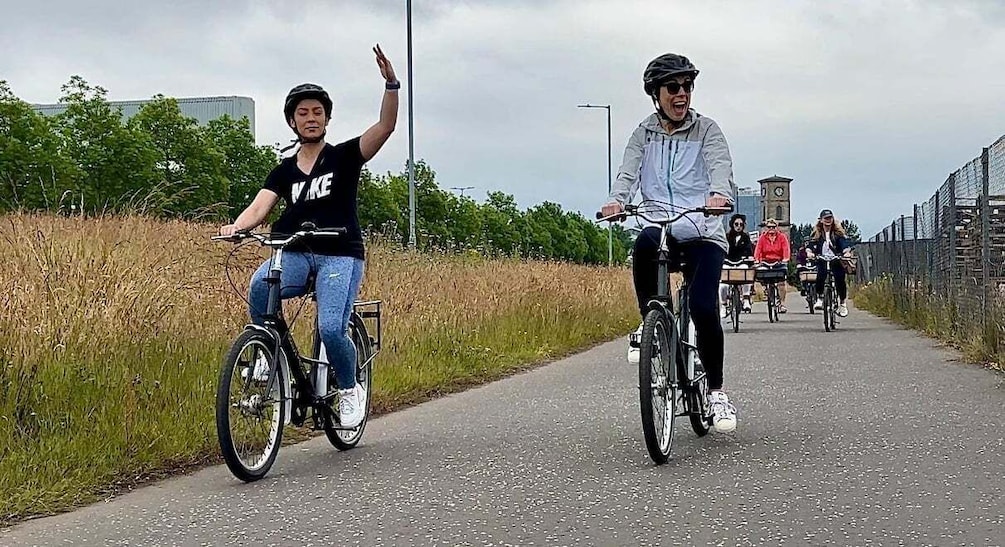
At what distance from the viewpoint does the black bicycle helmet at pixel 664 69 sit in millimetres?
6914

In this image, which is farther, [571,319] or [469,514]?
[571,319]

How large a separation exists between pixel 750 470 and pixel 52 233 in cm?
636

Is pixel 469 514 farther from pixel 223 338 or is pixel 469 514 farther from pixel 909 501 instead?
pixel 223 338

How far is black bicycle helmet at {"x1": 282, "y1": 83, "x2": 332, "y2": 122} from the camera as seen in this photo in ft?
22.9

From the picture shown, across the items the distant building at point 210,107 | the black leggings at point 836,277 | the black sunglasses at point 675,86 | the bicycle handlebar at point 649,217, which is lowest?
the black leggings at point 836,277

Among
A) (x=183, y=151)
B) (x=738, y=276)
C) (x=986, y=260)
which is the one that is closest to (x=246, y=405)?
(x=986, y=260)

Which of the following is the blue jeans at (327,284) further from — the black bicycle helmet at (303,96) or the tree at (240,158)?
the tree at (240,158)

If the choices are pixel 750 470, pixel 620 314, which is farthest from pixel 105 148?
pixel 750 470

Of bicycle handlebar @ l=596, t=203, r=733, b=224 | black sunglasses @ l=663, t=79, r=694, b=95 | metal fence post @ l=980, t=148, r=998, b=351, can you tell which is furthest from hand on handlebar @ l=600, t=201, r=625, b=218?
metal fence post @ l=980, t=148, r=998, b=351

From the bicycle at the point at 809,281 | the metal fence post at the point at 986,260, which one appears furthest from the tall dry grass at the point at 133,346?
the bicycle at the point at 809,281

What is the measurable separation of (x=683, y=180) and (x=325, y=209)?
190 centimetres

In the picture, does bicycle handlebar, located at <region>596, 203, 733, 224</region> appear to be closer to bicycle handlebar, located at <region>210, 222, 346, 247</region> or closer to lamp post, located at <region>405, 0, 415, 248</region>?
bicycle handlebar, located at <region>210, 222, 346, 247</region>

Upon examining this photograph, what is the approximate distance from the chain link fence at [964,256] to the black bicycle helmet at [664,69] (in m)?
6.07

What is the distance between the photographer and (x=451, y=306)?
14.1 metres
